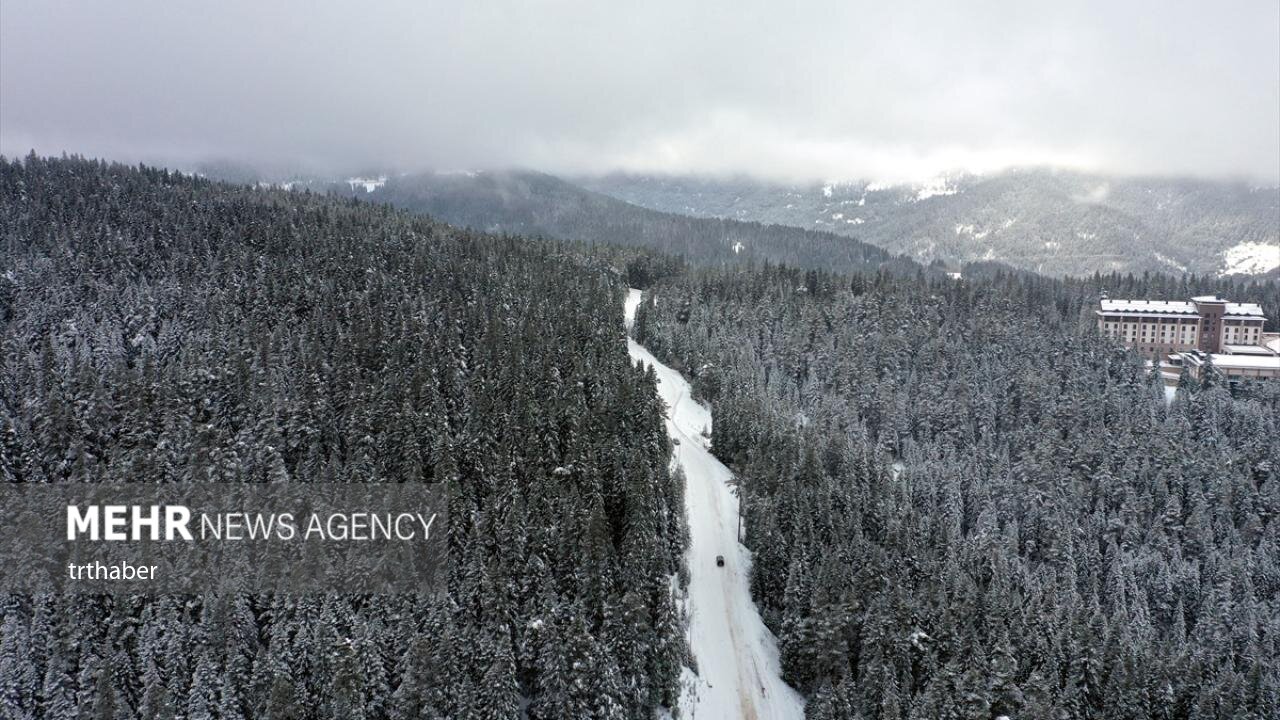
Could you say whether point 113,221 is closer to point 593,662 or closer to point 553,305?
point 553,305

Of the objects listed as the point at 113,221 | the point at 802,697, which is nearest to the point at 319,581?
the point at 802,697

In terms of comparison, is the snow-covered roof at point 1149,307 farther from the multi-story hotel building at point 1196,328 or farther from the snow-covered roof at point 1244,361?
the snow-covered roof at point 1244,361

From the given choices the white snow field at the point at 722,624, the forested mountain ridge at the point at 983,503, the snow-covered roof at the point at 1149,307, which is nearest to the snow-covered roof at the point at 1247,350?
the snow-covered roof at the point at 1149,307

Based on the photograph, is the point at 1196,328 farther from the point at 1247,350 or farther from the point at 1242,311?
the point at 1242,311

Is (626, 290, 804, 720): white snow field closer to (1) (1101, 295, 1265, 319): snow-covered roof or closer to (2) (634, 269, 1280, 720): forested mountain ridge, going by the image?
(2) (634, 269, 1280, 720): forested mountain ridge

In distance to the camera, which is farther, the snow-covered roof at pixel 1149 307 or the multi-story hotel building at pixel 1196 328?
the snow-covered roof at pixel 1149 307

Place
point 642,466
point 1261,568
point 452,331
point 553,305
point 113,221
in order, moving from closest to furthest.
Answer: point 642,466 → point 1261,568 → point 452,331 → point 553,305 → point 113,221
